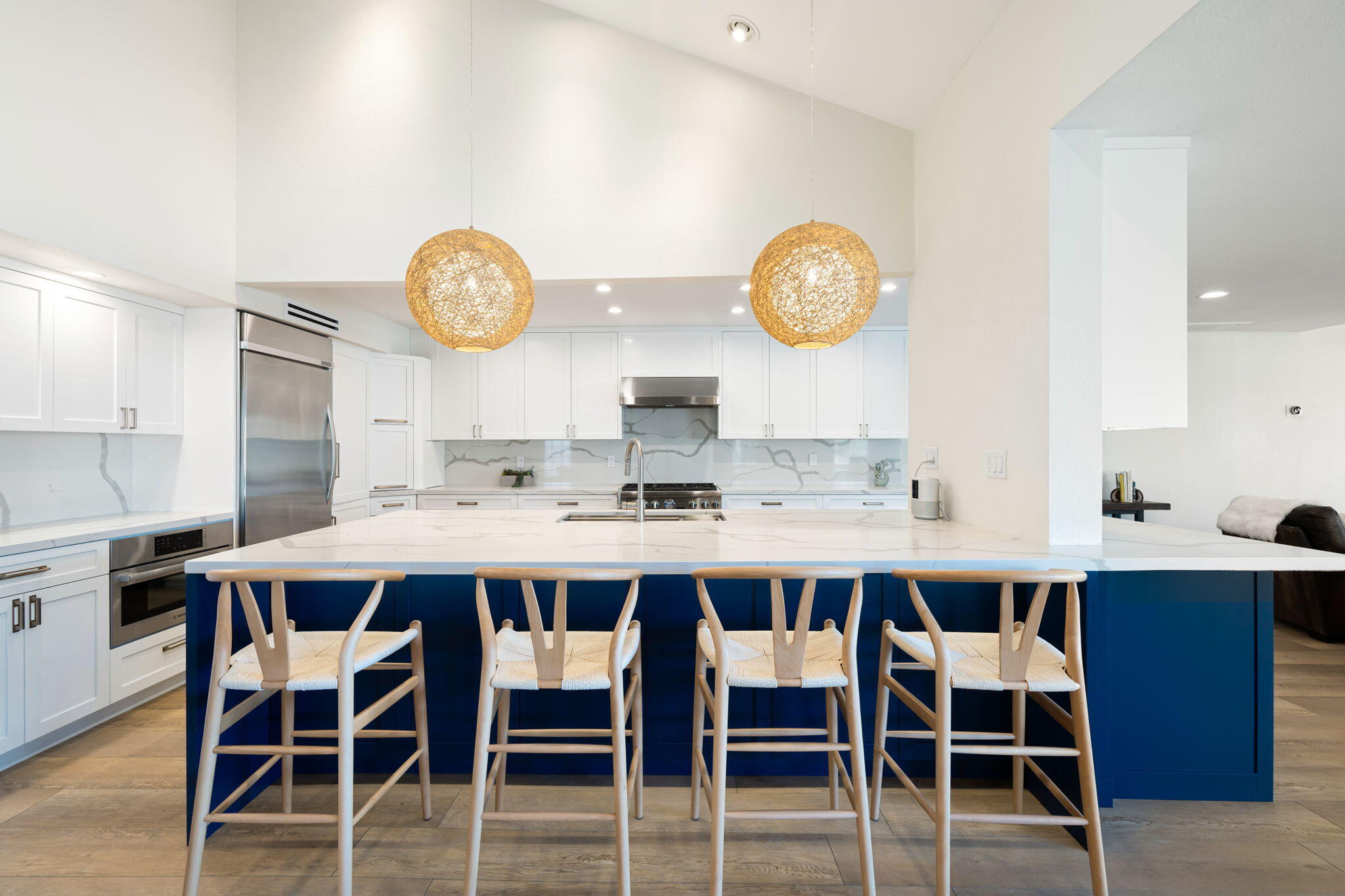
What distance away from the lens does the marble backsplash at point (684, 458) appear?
5.78 meters

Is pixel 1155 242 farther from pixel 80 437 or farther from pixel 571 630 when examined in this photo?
pixel 80 437

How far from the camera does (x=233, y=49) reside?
3.35m

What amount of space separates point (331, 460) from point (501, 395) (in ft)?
5.20

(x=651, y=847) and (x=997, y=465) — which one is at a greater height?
(x=997, y=465)

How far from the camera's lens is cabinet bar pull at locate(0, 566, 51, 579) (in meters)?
2.36

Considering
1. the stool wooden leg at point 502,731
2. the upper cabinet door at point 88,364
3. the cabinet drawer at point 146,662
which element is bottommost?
the cabinet drawer at point 146,662

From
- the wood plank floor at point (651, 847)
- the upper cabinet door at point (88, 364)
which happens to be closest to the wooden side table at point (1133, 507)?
the wood plank floor at point (651, 847)

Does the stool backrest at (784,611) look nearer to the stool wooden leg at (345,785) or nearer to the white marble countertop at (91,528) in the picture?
the stool wooden leg at (345,785)

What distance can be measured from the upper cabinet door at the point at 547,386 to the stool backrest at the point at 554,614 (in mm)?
3897

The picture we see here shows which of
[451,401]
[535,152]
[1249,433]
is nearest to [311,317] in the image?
[451,401]

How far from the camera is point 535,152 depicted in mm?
3246

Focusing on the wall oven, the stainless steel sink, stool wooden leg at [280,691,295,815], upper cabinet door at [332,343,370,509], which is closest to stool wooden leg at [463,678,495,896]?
stool wooden leg at [280,691,295,815]

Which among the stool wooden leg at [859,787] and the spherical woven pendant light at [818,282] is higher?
the spherical woven pendant light at [818,282]

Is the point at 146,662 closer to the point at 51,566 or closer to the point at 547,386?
→ the point at 51,566
